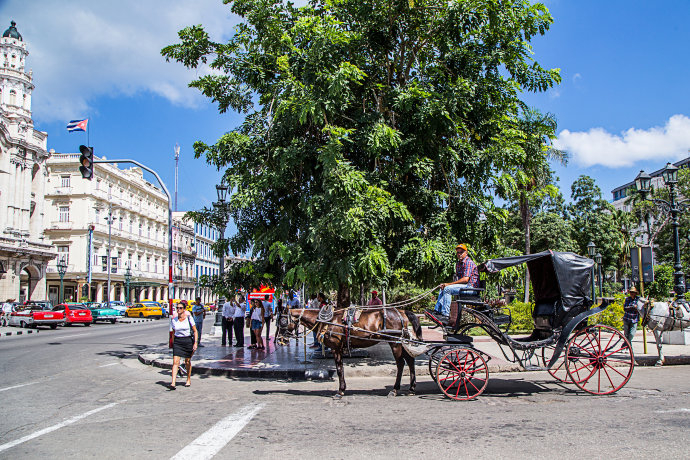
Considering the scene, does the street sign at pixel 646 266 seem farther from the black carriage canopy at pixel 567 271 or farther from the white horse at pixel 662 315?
the black carriage canopy at pixel 567 271

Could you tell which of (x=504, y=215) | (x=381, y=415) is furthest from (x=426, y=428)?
(x=504, y=215)

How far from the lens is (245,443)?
5746 mm

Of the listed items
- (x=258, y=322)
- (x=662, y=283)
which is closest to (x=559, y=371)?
(x=258, y=322)

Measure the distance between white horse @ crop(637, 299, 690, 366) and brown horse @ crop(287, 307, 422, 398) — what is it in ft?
18.8

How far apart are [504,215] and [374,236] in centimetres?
357

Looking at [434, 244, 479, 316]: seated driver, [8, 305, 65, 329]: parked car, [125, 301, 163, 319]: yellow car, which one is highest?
[434, 244, 479, 316]: seated driver

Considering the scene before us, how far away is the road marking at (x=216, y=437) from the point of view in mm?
5320

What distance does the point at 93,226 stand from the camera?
56.8 m

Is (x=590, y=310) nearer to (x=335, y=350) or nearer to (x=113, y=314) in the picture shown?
(x=335, y=350)

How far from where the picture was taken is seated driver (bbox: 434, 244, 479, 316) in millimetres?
8336

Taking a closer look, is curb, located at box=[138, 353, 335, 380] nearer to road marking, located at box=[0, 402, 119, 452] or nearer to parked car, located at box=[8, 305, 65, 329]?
road marking, located at box=[0, 402, 119, 452]

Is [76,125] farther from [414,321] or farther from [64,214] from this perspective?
[64,214]


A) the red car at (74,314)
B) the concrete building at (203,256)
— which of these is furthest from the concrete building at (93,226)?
the red car at (74,314)

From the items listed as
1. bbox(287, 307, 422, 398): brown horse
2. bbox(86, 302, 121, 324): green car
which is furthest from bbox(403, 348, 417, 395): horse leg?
bbox(86, 302, 121, 324): green car
